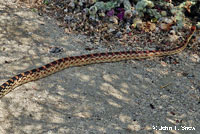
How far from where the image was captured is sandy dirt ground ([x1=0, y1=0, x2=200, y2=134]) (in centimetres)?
532

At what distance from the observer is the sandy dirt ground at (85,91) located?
17.4ft

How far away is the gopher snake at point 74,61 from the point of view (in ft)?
19.5

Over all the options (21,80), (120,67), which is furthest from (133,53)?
(21,80)

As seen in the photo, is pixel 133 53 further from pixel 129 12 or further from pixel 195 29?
pixel 195 29

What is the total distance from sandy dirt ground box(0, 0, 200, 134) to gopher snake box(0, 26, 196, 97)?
14 centimetres

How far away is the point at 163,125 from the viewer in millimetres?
5512

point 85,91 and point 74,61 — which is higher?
point 74,61

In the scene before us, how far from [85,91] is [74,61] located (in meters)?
1.11

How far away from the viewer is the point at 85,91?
20.4ft

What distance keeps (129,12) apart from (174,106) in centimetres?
365

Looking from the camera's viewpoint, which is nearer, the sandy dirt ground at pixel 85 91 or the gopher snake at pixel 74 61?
the sandy dirt ground at pixel 85 91

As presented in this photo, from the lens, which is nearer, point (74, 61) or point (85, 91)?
point (85, 91)

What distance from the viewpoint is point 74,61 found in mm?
7000

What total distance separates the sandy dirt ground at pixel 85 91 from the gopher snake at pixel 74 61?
0.14 meters
